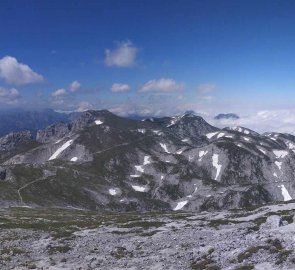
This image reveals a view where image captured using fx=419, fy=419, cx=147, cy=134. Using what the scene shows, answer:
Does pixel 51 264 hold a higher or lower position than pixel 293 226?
lower

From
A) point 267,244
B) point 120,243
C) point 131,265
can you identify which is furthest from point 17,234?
point 267,244

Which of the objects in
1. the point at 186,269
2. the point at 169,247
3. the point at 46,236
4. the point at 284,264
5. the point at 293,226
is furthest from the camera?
the point at 46,236

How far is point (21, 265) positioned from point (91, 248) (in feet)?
39.3

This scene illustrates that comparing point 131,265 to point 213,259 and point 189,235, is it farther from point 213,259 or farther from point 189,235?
point 189,235

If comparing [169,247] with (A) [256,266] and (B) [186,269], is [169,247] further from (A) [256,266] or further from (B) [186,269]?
(A) [256,266]

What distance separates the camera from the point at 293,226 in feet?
162

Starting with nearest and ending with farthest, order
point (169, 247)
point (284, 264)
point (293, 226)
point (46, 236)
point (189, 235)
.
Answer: point (284, 264)
point (293, 226)
point (169, 247)
point (189, 235)
point (46, 236)

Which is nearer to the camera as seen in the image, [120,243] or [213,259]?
[213,259]

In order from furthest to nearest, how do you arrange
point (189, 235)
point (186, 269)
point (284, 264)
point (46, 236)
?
point (46, 236) < point (189, 235) < point (186, 269) < point (284, 264)

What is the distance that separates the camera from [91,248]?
5647 cm

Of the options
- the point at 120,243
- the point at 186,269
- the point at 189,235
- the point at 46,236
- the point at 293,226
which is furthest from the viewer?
the point at 46,236

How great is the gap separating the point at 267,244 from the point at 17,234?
47884mm

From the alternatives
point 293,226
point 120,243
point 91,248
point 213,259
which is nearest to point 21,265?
point 91,248

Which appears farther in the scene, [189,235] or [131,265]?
[189,235]
